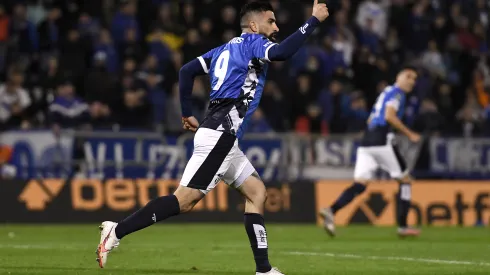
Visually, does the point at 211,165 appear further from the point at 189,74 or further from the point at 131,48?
the point at 131,48

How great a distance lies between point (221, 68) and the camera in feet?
34.1

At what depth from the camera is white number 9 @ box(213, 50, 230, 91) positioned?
10.4 metres

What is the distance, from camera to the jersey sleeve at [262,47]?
9891 mm

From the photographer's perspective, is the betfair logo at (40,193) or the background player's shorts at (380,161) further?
the betfair logo at (40,193)

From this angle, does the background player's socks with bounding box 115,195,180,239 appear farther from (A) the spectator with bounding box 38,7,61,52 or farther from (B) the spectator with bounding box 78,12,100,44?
(A) the spectator with bounding box 38,7,61,52

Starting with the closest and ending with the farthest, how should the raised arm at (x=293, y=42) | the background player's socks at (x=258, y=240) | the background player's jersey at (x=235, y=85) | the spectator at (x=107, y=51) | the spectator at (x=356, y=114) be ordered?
the raised arm at (x=293, y=42), the background player's socks at (x=258, y=240), the background player's jersey at (x=235, y=85), the spectator at (x=356, y=114), the spectator at (x=107, y=51)

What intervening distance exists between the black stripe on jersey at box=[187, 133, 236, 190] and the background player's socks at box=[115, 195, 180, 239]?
25 cm

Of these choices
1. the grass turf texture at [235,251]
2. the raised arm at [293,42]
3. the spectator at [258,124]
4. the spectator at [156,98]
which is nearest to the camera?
the raised arm at [293,42]

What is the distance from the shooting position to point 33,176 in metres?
20.2

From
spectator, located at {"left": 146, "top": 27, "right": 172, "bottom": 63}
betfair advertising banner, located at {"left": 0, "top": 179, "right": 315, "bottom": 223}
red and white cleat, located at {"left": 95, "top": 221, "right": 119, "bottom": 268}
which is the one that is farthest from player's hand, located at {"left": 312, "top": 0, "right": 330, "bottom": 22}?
spectator, located at {"left": 146, "top": 27, "right": 172, "bottom": 63}

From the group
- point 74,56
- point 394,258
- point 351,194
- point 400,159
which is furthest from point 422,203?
point 394,258

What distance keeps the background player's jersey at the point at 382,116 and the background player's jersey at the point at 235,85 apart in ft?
22.8

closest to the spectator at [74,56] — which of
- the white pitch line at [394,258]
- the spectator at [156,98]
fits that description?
the spectator at [156,98]

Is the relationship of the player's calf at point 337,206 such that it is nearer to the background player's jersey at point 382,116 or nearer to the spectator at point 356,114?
the background player's jersey at point 382,116
